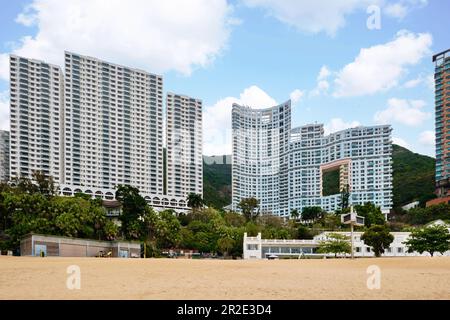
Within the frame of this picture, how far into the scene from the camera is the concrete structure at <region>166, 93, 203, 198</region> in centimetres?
17350

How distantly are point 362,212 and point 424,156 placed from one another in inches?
3554

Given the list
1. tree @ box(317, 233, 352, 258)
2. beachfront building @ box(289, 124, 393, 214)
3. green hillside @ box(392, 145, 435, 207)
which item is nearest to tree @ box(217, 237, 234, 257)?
tree @ box(317, 233, 352, 258)

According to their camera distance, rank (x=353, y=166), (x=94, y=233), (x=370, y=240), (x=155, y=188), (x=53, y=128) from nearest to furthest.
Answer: (x=94, y=233), (x=370, y=240), (x=53, y=128), (x=155, y=188), (x=353, y=166)

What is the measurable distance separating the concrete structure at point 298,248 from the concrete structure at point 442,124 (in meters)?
62.4

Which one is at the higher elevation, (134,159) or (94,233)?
(134,159)

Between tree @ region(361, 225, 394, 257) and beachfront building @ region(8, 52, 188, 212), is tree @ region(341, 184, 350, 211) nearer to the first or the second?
beachfront building @ region(8, 52, 188, 212)

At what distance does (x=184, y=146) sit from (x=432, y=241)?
111m

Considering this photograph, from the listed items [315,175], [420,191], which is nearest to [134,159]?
[315,175]

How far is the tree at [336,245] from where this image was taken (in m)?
79.6

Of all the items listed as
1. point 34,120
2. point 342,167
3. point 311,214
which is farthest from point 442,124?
point 34,120

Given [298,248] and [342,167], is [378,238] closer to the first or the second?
[298,248]

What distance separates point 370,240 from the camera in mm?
78750

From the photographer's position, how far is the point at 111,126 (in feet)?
544

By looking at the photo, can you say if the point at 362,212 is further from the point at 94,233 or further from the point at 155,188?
the point at 155,188
